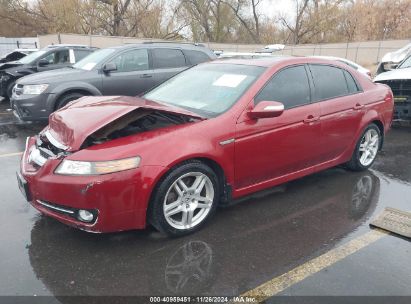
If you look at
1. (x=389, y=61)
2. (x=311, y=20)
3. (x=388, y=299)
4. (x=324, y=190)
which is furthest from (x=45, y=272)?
(x=311, y=20)

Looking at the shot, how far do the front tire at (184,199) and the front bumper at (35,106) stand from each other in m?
4.71

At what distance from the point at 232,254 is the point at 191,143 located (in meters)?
1.01

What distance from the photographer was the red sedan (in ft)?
10.2

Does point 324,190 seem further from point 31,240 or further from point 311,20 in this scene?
point 311,20

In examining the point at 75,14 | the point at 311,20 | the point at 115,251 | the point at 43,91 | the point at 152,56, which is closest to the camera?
the point at 115,251

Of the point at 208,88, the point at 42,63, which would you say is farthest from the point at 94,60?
the point at 208,88

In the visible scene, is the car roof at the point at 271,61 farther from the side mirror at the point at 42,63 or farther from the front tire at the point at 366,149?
the side mirror at the point at 42,63

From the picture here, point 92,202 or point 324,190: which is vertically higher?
point 92,202

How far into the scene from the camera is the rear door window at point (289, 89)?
4016 millimetres

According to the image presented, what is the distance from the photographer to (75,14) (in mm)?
33938

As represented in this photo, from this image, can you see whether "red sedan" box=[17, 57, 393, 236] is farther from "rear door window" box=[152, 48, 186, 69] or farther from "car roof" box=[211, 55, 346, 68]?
"rear door window" box=[152, 48, 186, 69]

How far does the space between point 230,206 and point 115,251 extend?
4.64ft

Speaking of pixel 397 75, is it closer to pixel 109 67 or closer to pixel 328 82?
pixel 328 82

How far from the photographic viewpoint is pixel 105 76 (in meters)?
7.67
